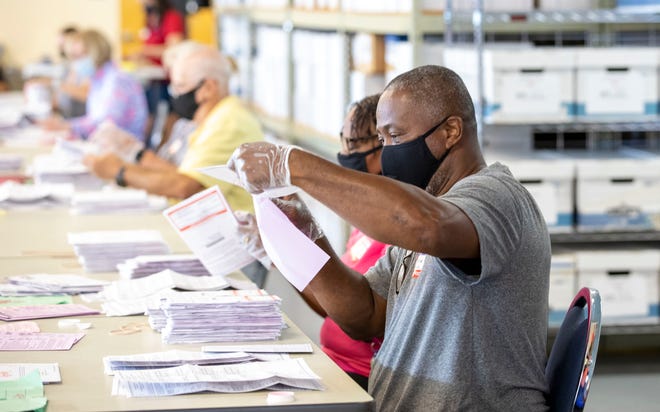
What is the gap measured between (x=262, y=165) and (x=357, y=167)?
1.01 m

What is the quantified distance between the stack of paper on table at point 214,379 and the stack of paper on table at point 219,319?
0.73 ft

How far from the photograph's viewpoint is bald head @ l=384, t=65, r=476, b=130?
2.30m

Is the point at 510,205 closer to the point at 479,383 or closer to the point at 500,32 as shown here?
the point at 479,383

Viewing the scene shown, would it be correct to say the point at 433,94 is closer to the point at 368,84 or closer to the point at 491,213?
the point at 491,213

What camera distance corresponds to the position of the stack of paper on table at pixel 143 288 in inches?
Answer: 109

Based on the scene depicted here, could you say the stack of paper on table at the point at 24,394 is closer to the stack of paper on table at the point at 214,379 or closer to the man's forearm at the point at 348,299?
the stack of paper on table at the point at 214,379

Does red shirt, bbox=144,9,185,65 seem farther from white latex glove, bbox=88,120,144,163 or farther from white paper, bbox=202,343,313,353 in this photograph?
white paper, bbox=202,343,313,353

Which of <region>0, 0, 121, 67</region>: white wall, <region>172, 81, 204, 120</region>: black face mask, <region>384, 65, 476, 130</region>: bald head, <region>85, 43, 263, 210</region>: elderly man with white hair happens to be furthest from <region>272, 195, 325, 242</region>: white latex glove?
<region>0, 0, 121, 67</region>: white wall

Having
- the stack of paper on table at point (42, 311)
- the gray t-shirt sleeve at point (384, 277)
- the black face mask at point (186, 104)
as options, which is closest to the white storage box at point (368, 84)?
the black face mask at point (186, 104)

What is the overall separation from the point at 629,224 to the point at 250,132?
1644 mm

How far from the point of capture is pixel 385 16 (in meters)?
4.84

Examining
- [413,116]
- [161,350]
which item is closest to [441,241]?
[413,116]

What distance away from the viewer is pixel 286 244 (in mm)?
2301

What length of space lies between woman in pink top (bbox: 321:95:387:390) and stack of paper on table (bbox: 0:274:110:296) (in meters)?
0.67
